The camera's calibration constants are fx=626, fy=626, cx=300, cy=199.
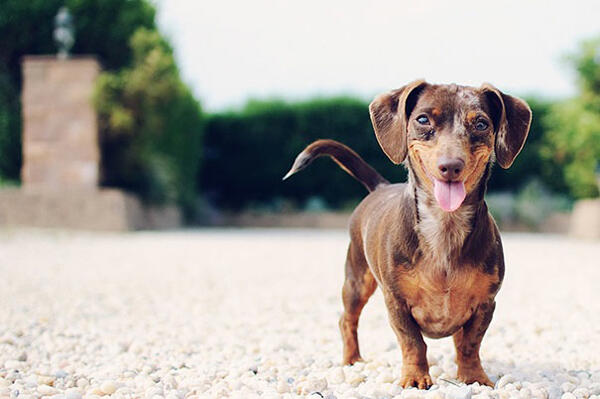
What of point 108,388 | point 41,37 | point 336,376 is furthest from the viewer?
point 41,37

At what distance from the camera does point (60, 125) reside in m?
13.0

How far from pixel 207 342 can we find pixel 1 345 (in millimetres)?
1164

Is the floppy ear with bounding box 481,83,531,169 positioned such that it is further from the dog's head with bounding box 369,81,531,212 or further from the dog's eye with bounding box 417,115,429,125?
the dog's eye with bounding box 417,115,429,125

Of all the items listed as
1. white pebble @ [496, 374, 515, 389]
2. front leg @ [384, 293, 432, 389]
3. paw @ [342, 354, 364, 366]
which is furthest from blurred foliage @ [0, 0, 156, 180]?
white pebble @ [496, 374, 515, 389]

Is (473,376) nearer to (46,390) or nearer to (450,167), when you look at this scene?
(450,167)

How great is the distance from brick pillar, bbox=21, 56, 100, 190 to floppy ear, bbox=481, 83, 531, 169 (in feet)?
37.8

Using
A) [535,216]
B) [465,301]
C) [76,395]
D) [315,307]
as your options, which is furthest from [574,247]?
[76,395]

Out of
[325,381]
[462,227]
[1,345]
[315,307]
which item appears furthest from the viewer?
[315,307]

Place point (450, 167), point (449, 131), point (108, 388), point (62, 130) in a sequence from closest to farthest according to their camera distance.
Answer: point (450, 167) → point (449, 131) → point (108, 388) → point (62, 130)

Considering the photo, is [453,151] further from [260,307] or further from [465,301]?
[260,307]

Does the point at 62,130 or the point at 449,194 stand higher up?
the point at 62,130

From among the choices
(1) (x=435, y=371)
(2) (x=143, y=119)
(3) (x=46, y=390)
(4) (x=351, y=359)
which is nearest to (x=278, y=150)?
(2) (x=143, y=119)

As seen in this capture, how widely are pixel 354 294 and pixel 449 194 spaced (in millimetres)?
928

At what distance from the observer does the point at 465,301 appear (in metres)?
2.40
